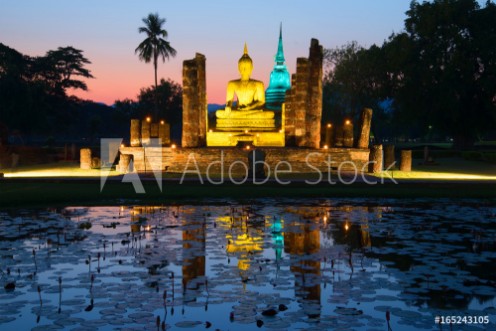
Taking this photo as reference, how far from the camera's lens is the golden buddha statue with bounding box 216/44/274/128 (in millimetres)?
37031

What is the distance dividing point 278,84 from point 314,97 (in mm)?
49103

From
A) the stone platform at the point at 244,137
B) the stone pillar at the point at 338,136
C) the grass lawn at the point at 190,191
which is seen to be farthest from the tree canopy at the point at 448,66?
the grass lawn at the point at 190,191

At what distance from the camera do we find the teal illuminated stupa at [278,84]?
76.3 m

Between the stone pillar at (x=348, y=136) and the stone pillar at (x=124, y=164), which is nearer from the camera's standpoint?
the stone pillar at (x=124, y=164)

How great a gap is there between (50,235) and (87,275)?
12.5ft

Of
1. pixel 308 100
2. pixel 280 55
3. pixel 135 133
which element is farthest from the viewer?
pixel 280 55

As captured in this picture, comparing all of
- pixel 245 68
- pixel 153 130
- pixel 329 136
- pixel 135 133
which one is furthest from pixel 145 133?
pixel 329 136

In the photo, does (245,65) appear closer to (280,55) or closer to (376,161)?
(376,161)

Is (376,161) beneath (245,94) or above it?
beneath

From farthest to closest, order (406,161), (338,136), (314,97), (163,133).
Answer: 1. (338,136)
2. (163,133)
3. (406,161)
4. (314,97)

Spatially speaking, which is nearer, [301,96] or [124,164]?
[124,164]

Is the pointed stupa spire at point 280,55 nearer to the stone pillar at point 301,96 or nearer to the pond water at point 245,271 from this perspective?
the stone pillar at point 301,96

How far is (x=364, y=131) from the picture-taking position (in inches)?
1276

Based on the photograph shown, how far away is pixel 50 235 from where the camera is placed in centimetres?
1204
